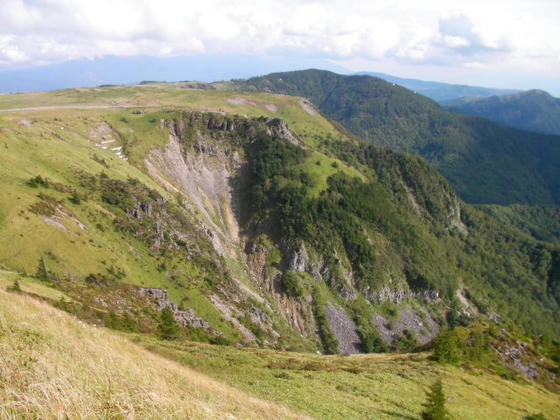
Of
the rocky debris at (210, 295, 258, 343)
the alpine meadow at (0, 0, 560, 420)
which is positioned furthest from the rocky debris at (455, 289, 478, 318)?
the rocky debris at (210, 295, 258, 343)

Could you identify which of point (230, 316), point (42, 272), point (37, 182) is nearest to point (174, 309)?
point (230, 316)

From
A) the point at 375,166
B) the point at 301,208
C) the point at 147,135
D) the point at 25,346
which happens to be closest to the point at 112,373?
the point at 25,346

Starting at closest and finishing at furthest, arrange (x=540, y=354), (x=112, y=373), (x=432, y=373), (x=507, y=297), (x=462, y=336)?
(x=112, y=373), (x=432, y=373), (x=462, y=336), (x=540, y=354), (x=507, y=297)

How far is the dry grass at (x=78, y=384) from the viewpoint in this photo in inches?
283

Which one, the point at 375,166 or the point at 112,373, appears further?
the point at 375,166

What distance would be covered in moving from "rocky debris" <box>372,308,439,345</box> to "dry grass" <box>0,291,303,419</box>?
9594cm

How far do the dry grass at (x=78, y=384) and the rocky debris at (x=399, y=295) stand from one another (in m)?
99.0

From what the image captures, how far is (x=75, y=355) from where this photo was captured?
Answer: 11430mm

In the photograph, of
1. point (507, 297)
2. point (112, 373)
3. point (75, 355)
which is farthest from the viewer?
point (507, 297)

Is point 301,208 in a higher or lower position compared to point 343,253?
higher

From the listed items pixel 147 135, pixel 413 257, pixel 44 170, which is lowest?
pixel 413 257

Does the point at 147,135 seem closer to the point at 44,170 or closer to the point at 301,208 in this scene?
the point at 44,170

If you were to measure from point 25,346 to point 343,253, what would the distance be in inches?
4120

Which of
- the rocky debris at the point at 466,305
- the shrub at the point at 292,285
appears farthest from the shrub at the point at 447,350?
the rocky debris at the point at 466,305
